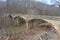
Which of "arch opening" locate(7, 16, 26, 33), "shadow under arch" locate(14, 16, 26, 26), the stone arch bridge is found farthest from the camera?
"shadow under arch" locate(14, 16, 26, 26)

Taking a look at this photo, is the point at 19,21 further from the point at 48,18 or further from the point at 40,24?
the point at 48,18

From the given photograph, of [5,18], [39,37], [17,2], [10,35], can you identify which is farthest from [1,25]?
[39,37]

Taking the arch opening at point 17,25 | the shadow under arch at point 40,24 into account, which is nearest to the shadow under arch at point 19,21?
the arch opening at point 17,25

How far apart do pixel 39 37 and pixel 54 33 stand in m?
0.25

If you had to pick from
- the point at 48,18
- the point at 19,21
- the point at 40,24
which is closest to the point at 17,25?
the point at 19,21

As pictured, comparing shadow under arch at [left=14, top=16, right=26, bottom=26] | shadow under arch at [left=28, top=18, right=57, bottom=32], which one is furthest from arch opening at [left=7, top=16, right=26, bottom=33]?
shadow under arch at [left=28, top=18, right=57, bottom=32]

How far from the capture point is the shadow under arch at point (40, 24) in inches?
90.3

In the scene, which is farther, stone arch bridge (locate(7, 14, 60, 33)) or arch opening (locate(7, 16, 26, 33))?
arch opening (locate(7, 16, 26, 33))

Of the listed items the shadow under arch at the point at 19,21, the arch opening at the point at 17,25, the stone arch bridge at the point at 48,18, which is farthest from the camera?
the shadow under arch at the point at 19,21

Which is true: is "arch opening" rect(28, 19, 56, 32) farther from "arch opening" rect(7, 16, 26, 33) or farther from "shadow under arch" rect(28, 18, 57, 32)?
"arch opening" rect(7, 16, 26, 33)

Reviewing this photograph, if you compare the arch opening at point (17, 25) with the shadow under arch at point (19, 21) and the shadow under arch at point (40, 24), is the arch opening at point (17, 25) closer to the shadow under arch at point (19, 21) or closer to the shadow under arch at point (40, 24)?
the shadow under arch at point (19, 21)

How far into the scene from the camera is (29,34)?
7.16 feet

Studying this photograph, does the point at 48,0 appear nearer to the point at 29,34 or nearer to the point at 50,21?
the point at 50,21

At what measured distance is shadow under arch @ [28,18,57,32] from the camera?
2.29 metres
